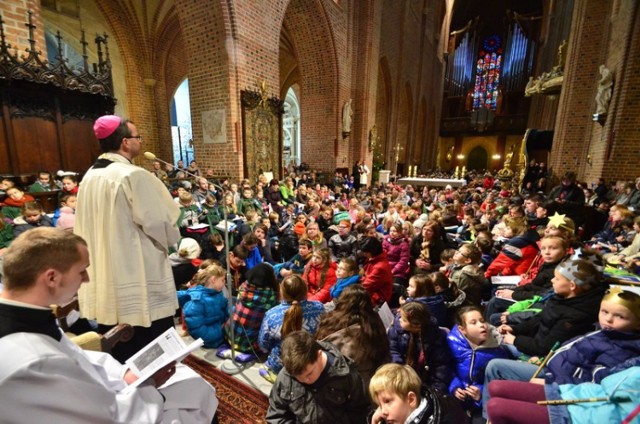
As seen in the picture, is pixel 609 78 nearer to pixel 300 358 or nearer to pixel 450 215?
pixel 450 215

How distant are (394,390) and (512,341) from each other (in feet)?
4.51

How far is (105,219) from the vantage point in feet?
6.56

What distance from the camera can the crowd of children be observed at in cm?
162

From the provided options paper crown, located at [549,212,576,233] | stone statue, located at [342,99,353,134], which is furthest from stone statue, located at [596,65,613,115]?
stone statue, located at [342,99,353,134]

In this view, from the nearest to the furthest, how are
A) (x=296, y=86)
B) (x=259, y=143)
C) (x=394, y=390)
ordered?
1. (x=394, y=390)
2. (x=259, y=143)
3. (x=296, y=86)

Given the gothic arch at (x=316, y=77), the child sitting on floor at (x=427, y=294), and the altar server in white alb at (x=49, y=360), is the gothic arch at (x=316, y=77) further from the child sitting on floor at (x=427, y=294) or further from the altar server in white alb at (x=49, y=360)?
the altar server in white alb at (x=49, y=360)

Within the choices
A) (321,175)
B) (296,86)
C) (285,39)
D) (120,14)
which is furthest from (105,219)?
(296,86)

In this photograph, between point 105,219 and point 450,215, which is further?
point 450,215

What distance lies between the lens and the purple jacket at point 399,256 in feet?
13.3

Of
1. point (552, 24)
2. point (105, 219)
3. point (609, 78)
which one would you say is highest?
point (552, 24)

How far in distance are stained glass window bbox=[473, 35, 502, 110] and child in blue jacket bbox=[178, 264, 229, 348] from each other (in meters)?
30.6

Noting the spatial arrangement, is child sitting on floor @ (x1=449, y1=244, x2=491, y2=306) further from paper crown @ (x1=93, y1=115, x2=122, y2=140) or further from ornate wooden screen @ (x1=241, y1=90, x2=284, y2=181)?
ornate wooden screen @ (x1=241, y1=90, x2=284, y2=181)

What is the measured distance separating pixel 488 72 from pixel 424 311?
32423 millimetres

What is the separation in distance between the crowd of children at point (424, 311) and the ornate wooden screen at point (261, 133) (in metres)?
2.96
